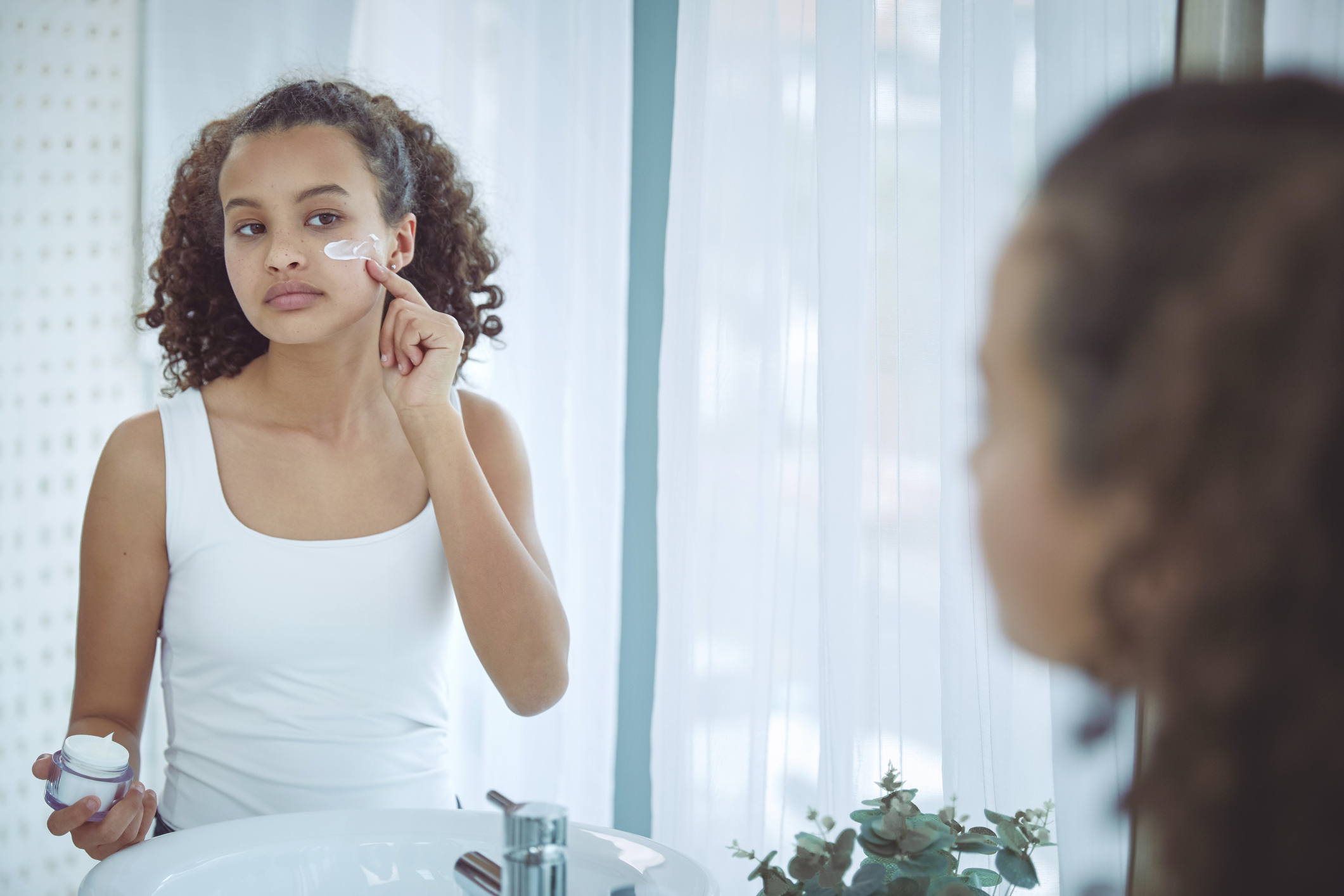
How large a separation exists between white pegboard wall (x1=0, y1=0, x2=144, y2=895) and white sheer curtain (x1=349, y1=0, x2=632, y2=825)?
40 cm

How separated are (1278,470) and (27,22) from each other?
1708 millimetres

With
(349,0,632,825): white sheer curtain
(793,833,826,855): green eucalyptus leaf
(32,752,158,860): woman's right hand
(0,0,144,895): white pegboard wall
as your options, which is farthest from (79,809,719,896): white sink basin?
(0,0,144,895): white pegboard wall

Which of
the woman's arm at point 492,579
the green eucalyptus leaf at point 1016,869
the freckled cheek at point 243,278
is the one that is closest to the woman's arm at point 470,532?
the woman's arm at point 492,579

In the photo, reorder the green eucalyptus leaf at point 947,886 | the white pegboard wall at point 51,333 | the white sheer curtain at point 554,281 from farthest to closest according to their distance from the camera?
the white sheer curtain at point 554,281
the white pegboard wall at point 51,333
the green eucalyptus leaf at point 947,886

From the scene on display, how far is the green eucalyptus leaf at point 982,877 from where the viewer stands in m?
0.62

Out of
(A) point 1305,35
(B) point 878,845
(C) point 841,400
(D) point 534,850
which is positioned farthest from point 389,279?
(A) point 1305,35

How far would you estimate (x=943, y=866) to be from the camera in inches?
23.4

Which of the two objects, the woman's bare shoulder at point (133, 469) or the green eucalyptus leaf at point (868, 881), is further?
the woman's bare shoulder at point (133, 469)

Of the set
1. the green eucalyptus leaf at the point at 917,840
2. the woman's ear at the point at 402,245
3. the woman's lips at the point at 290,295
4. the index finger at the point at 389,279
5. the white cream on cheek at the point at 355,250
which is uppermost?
the woman's ear at the point at 402,245

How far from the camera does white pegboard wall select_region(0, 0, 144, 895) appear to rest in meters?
1.42

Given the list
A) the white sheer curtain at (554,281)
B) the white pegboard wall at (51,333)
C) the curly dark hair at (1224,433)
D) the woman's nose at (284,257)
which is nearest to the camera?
the curly dark hair at (1224,433)

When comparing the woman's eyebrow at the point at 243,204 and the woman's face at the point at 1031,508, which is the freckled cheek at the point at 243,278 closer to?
the woman's eyebrow at the point at 243,204

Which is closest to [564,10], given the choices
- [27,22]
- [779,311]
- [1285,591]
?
[779,311]

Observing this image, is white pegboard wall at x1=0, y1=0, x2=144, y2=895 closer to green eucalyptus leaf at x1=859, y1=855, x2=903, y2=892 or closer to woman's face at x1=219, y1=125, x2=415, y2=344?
woman's face at x1=219, y1=125, x2=415, y2=344
